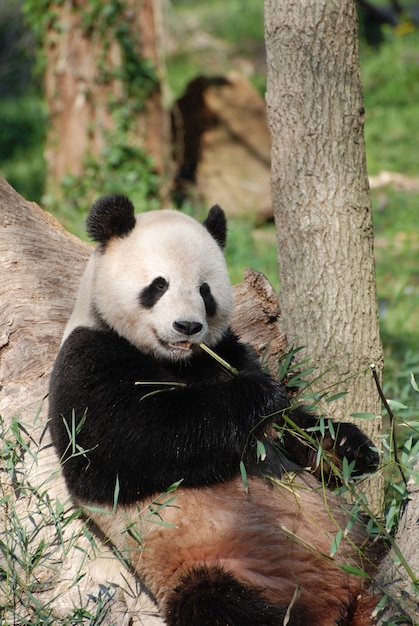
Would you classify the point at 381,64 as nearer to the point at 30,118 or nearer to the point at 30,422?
the point at 30,118

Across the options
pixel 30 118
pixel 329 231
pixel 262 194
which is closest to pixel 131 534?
pixel 329 231

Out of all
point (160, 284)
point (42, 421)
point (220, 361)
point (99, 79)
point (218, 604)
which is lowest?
point (218, 604)

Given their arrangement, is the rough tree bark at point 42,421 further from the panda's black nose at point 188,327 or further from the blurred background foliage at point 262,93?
the blurred background foliage at point 262,93

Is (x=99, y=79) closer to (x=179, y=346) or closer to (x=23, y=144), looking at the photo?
→ (x=23, y=144)

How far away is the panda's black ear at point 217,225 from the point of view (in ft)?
10.6

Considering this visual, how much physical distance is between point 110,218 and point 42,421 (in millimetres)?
866

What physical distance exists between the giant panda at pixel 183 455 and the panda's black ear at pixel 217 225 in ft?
0.82

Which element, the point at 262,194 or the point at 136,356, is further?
the point at 262,194

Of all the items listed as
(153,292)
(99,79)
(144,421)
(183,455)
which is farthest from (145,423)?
(99,79)

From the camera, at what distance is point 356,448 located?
296 centimetres

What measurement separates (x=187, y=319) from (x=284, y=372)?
0.61 metres

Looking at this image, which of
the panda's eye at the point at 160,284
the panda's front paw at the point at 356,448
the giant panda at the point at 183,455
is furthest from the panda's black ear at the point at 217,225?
the panda's front paw at the point at 356,448

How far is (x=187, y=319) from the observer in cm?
271

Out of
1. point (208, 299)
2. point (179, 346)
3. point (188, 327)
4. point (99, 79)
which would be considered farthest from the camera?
point (99, 79)
